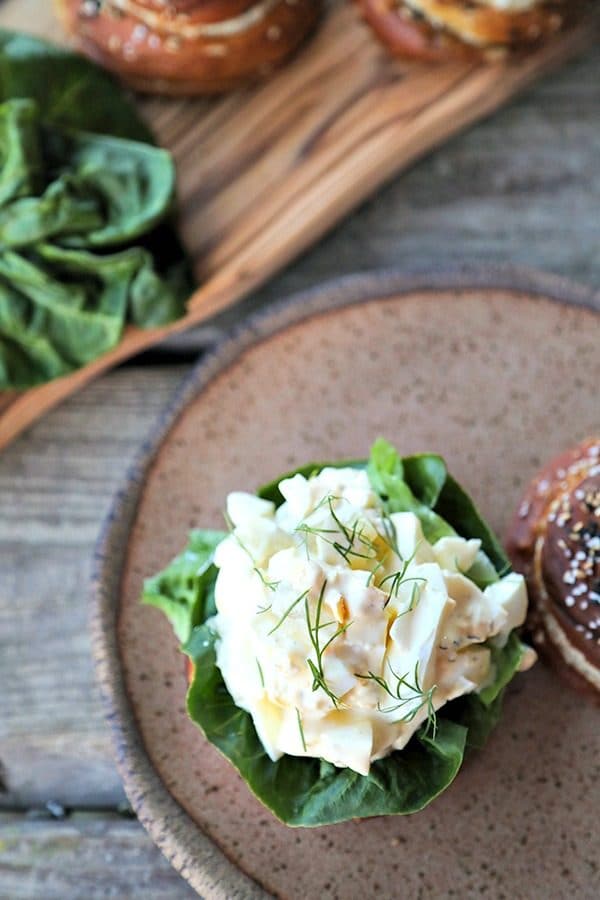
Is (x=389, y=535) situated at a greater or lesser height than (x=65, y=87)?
lesser

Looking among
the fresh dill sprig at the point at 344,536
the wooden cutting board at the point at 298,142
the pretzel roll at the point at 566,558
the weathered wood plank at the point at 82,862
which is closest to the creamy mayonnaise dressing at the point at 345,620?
the fresh dill sprig at the point at 344,536

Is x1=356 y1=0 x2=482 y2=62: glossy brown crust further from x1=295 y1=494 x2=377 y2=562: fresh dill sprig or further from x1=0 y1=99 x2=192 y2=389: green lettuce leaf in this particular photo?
x1=295 y1=494 x2=377 y2=562: fresh dill sprig

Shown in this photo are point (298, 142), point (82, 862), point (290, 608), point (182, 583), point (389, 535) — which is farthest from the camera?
point (298, 142)

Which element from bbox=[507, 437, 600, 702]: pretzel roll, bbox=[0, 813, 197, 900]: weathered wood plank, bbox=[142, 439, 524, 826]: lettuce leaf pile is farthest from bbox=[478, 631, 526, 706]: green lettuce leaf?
bbox=[0, 813, 197, 900]: weathered wood plank

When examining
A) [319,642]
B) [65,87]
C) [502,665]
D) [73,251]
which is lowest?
[502,665]

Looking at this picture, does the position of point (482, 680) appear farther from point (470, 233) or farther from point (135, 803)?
point (470, 233)

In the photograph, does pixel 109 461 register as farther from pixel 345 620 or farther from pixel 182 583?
pixel 345 620

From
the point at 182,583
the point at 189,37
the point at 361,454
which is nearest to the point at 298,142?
the point at 189,37
